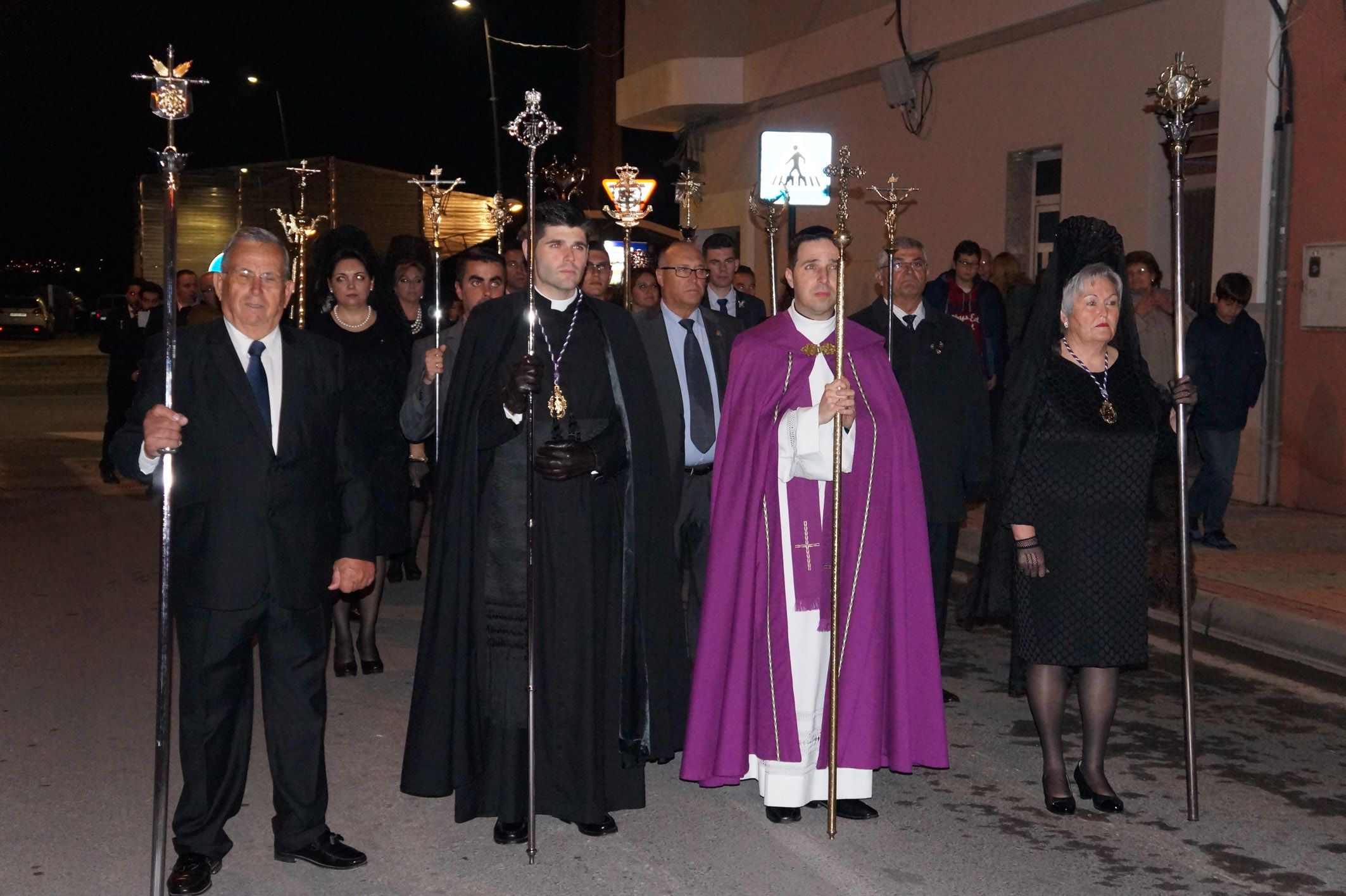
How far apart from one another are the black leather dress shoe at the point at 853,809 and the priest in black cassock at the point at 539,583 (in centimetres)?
73

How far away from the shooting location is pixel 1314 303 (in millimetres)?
12758

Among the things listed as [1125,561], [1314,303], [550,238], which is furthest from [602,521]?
[1314,303]

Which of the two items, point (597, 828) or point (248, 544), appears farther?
point (597, 828)

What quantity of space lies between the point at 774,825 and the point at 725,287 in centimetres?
637

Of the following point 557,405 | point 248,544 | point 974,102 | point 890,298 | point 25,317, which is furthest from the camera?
point 25,317

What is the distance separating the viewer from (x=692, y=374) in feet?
24.5

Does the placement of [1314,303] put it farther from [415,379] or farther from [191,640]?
[191,640]

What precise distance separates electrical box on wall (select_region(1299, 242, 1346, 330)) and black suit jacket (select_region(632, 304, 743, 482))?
22.5 ft

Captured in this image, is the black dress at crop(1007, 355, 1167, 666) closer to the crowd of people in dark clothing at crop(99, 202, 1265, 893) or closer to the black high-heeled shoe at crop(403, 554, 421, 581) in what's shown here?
the crowd of people in dark clothing at crop(99, 202, 1265, 893)

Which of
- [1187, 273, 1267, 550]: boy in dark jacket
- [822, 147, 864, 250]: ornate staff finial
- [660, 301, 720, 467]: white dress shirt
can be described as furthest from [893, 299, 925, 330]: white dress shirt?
[1187, 273, 1267, 550]: boy in dark jacket

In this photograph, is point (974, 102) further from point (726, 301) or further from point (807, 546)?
point (807, 546)

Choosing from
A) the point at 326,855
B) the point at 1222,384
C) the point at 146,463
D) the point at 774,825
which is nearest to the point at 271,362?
the point at 146,463

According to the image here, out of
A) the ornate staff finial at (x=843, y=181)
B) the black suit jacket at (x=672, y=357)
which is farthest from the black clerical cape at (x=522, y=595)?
the black suit jacket at (x=672, y=357)

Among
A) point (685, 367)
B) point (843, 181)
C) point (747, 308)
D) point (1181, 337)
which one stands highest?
point (843, 181)
